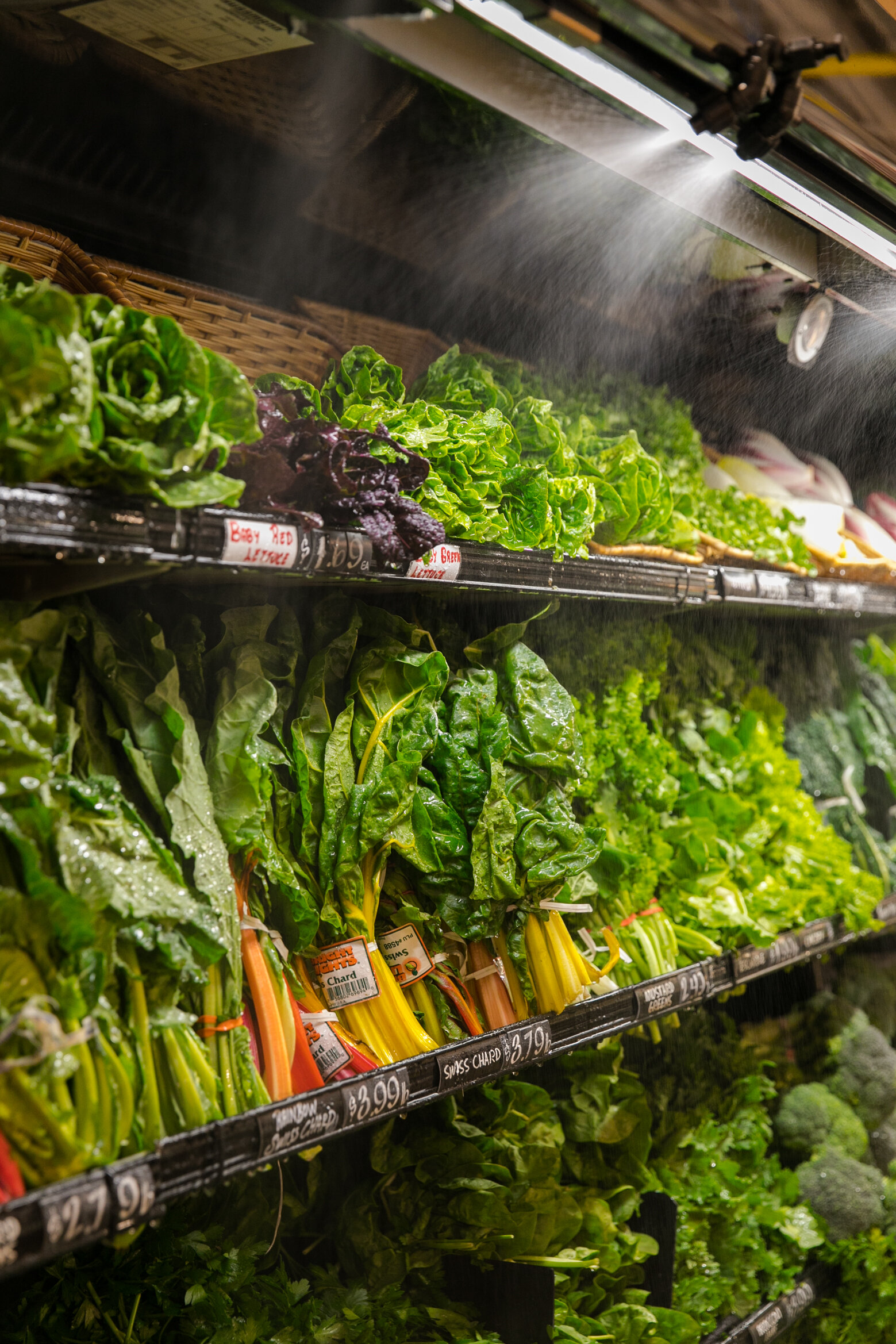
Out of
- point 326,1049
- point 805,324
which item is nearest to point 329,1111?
point 326,1049

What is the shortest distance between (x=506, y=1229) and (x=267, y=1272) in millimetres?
465

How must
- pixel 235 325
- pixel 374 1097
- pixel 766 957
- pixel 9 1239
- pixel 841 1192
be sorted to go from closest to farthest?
pixel 9 1239, pixel 374 1097, pixel 235 325, pixel 766 957, pixel 841 1192

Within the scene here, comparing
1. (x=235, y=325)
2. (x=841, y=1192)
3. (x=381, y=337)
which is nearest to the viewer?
(x=235, y=325)

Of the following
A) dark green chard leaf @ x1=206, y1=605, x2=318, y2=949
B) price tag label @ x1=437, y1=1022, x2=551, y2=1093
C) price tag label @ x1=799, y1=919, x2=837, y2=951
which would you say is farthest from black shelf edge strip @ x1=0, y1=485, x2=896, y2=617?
price tag label @ x1=799, y1=919, x2=837, y2=951

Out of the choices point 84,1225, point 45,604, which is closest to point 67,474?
point 45,604

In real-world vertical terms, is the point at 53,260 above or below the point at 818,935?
above

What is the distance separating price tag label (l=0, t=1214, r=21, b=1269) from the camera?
3.07ft

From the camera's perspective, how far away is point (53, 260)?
1.61 metres

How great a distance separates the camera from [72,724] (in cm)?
129

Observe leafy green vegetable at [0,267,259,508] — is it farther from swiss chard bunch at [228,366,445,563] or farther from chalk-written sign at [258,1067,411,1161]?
chalk-written sign at [258,1067,411,1161]

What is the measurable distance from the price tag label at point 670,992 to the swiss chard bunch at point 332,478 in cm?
99

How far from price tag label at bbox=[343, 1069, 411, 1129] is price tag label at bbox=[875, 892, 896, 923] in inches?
70.8

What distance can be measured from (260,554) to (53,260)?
0.72 meters

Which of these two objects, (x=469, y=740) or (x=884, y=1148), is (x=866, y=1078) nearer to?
(x=884, y=1148)
